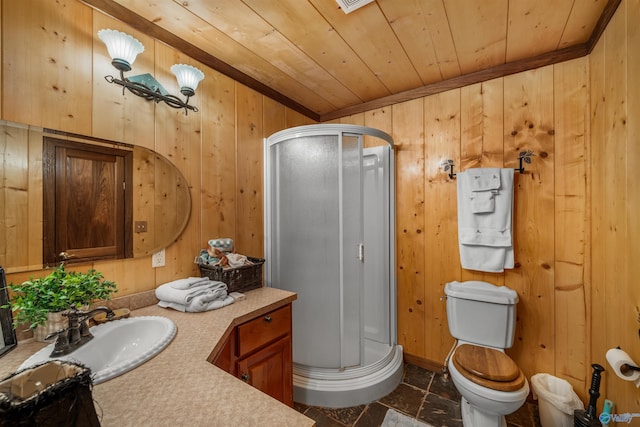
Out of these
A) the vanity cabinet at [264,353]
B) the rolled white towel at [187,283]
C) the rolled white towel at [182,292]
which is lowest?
the vanity cabinet at [264,353]

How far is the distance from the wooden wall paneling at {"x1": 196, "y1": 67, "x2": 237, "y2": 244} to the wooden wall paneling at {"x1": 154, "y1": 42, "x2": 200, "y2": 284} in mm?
45

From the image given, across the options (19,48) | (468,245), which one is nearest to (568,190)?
(468,245)

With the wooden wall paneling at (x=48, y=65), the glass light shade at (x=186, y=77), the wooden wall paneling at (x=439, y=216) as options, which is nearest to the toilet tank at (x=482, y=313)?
the wooden wall paneling at (x=439, y=216)

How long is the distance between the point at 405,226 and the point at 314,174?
979mm

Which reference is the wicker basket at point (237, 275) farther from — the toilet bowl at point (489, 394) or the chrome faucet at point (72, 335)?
the toilet bowl at point (489, 394)

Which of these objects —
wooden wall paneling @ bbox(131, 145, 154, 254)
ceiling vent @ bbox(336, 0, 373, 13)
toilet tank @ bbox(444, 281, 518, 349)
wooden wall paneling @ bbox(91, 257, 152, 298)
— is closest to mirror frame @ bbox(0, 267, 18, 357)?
wooden wall paneling @ bbox(91, 257, 152, 298)

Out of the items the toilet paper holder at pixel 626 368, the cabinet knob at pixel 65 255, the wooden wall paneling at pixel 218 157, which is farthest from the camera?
the wooden wall paneling at pixel 218 157

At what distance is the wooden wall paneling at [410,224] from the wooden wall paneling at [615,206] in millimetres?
1028

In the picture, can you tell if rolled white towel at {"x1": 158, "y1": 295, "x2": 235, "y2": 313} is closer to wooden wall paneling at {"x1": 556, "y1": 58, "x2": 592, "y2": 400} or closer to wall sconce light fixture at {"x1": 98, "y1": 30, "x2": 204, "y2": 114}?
wall sconce light fixture at {"x1": 98, "y1": 30, "x2": 204, "y2": 114}

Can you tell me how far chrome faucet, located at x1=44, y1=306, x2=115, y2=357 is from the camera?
3.04 feet

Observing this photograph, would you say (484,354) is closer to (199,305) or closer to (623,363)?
(623,363)

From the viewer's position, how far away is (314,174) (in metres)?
1.93

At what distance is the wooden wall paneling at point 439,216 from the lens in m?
2.15

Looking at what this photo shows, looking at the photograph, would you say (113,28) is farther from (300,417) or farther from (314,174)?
(300,417)
